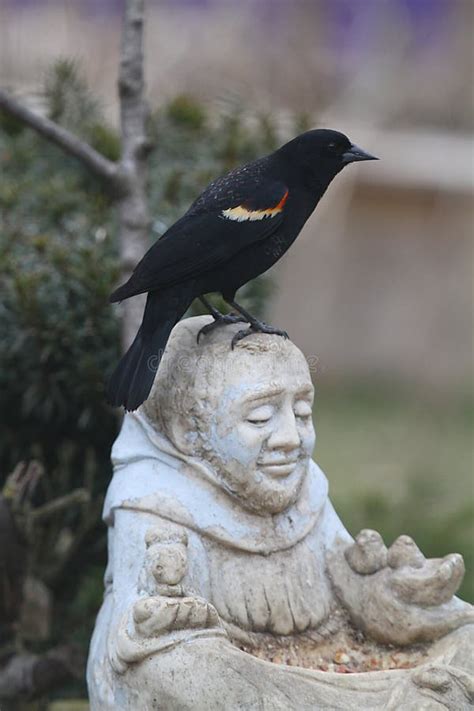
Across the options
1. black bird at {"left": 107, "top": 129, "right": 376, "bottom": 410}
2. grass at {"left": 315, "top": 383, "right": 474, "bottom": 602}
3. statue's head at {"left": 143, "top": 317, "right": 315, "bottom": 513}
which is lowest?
grass at {"left": 315, "top": 383, "right": 474, "bottom": 602}

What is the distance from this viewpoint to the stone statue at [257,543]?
2400 millimetres

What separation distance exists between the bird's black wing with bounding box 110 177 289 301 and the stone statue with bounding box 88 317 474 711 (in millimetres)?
170

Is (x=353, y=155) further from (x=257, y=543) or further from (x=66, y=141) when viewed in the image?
(x=66, y=141)

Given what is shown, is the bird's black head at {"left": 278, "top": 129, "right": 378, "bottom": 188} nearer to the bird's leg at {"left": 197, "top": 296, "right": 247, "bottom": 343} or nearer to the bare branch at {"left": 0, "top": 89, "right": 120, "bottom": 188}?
the bird's leg at {"left": 197, "top": 296, "right": 247, "bottom": 343}

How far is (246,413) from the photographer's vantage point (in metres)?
2.44

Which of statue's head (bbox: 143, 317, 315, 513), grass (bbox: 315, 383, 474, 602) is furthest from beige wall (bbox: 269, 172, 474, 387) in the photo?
statue's head (bbox: 143, 317, 315, 513)

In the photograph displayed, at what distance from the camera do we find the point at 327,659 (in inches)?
98.7

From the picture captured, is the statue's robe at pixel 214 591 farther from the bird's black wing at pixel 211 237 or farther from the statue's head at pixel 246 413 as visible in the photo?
the bird's black wing at pixel 211 237

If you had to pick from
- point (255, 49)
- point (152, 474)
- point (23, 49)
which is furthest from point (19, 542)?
point (255, 49)

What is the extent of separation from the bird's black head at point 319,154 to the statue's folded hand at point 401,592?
2.51ft

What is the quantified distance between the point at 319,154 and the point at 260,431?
A: 23.5 inches

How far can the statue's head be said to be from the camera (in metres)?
2.45

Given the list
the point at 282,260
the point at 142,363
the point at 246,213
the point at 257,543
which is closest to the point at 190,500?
the point at 257,543

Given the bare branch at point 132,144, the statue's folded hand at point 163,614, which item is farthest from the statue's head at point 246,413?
the bare branch at point 132,144
